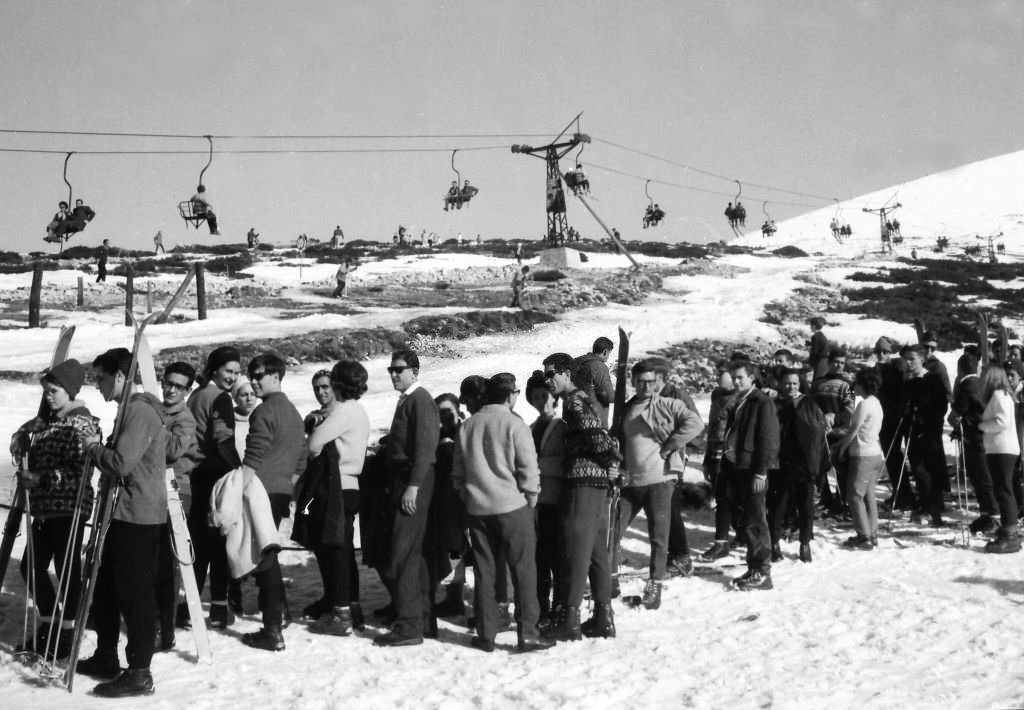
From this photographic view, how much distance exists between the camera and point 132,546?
18.1ft

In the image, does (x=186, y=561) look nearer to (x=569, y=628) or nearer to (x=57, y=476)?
(x=57, y=476)

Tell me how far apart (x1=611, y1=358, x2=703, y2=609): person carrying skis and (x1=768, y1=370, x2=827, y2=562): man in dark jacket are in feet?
4.33

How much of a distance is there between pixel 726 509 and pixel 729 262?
40.8 meters

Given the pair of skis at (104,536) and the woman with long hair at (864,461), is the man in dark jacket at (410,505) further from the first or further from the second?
the woman with long hair at (864,461)

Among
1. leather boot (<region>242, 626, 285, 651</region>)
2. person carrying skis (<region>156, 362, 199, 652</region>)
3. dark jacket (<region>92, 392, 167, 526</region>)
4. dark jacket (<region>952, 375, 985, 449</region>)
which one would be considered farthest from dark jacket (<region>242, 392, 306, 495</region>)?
dark jacket (<region>952, 375, 985, 449</region>)

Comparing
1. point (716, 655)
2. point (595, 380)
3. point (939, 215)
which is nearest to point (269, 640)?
point (716, 655)

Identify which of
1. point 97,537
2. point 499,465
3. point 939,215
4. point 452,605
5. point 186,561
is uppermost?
point 939,215

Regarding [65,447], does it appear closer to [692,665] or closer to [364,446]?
[364,446]

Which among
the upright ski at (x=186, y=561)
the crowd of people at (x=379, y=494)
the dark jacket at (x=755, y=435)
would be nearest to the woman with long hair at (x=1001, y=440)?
the crowd of people at (x=379, y=494)

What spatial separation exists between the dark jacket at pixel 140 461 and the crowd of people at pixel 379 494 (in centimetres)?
1

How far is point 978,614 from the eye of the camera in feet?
21.9

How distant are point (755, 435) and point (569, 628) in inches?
99.0

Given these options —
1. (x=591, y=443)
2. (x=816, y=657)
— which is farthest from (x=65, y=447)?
(x=816, y=657)

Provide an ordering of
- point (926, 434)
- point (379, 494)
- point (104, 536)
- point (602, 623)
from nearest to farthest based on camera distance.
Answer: point (104, 536) → point (602, 623) → point (379, 494) → point (926, 434)
